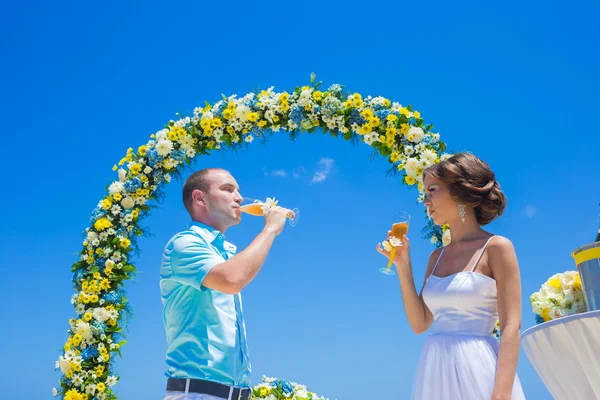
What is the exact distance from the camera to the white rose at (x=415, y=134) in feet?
21.5

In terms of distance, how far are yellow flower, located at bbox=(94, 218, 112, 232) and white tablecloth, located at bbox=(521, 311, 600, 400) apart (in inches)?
221

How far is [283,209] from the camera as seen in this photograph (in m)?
4.07

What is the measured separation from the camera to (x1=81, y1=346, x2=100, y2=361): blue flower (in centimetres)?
661

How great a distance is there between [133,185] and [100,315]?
1630 mm

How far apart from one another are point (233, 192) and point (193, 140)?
2996mm

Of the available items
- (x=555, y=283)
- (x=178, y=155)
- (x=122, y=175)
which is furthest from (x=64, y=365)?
(x=555, y=283)

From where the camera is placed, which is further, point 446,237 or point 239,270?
point 446,237

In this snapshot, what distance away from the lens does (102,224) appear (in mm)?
7137

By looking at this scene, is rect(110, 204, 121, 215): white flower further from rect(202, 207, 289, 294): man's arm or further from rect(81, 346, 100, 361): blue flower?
rect(202, 207, 289, 294): man's arm

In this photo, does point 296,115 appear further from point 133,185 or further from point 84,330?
point 84,330

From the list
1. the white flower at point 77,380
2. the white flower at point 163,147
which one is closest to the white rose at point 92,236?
the white flower at point 163,147

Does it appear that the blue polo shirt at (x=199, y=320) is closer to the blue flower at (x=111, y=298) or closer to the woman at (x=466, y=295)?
the woman at (x=466, y=295)

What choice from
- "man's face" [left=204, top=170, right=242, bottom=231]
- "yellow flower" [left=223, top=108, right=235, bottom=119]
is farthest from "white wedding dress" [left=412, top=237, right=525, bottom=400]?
"yellow flower" [left=223, top=108, right=235, bottom=119]

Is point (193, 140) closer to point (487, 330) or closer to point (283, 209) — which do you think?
point (283, 209)
